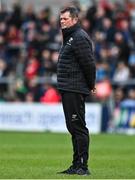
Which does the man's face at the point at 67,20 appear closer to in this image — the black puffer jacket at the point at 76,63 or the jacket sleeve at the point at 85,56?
the black puffer jacket at the point at 76,63

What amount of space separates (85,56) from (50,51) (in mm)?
16640

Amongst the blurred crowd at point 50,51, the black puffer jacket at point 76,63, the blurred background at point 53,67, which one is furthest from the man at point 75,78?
the blurred crowd at point 50,51

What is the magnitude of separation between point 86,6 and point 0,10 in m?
3.66

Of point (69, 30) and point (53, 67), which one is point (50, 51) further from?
point (69, 30)

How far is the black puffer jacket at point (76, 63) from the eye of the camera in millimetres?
12039

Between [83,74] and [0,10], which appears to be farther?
[0,10]

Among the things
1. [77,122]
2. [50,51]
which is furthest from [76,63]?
[50,51]

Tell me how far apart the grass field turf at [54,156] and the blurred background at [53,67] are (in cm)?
180

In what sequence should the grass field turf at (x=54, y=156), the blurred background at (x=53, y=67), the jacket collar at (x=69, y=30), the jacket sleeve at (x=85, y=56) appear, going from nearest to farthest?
the jacket sleeve at (x=85, y=56) < the jacket collar at (x=69, y=30) < the grass field turf at (x=54, y=156) < the blurred background at (x=53, y=67)

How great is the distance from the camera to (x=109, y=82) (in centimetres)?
2653

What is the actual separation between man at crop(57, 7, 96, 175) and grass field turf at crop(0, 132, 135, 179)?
1.74 ft

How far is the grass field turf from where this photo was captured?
12266 millimetres

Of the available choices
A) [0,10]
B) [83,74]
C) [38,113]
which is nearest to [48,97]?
[38,113]

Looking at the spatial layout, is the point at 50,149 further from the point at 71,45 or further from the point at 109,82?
the point at 109,82
